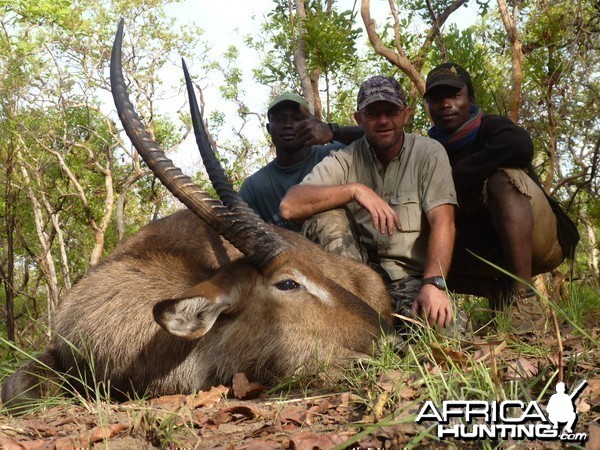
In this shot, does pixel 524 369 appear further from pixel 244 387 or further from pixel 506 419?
pixel 244 387

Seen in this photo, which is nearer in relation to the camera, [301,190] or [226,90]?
[301,190]

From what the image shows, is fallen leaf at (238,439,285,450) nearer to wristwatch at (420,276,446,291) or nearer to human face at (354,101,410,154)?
wristwatch at (420,276,446,291)

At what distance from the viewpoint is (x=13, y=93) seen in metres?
16.6

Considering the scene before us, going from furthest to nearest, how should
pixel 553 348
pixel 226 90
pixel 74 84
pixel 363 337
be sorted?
pixel 226 90 → pixel 74 84 → pixel 363 337 → pixel 553 348

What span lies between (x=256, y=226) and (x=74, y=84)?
18352 millimetres

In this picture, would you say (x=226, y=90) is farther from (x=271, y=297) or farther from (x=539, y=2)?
(x=271, y=297)

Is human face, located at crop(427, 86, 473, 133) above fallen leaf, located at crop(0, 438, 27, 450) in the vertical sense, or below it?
above

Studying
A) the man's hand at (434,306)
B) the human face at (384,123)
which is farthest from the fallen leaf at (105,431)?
the human face at (384,123)

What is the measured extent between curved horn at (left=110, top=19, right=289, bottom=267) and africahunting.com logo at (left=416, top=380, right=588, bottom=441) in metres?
1.73

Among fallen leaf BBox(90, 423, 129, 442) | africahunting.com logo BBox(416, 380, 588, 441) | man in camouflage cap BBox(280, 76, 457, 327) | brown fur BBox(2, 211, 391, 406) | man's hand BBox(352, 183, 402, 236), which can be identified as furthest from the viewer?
man in camouflage cap BBox(280, 76, 457, 327)

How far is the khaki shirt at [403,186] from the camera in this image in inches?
177

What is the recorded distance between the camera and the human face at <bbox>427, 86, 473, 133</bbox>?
492 cm

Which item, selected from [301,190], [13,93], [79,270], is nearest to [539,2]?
[301,190]

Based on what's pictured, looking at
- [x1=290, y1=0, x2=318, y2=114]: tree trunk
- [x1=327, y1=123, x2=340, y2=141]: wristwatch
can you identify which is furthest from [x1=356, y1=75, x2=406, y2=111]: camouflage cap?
[x1=290, y1=0, x2=318, y2=114]: tree trunk
